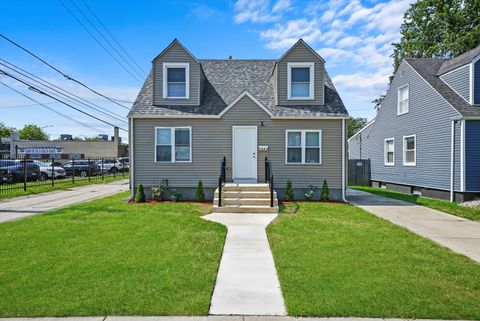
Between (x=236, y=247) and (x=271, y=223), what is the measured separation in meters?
2.41

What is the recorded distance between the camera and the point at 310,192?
1248 cm

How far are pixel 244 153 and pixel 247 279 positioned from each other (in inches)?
333

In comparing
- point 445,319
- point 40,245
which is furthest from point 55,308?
point 445,319

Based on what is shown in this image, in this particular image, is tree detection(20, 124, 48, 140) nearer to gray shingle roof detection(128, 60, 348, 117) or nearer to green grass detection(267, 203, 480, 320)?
gray shingle roof detection(128, 60, 348, 117)

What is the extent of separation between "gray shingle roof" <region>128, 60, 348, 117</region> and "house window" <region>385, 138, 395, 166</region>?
6333 millimetres

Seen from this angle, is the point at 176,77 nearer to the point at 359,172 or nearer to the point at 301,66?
the point at 301,66

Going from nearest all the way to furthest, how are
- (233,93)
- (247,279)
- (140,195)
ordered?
(247,279) < (140,195) < (233,93)

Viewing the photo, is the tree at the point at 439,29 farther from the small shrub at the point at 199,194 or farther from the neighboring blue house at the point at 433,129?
the small shrub at the point at 199,194

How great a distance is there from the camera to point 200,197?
12266 mm

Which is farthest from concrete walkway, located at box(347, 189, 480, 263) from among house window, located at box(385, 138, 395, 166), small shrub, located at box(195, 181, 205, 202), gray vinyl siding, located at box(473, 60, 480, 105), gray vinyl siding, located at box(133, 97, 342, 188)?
small shrub, located at box(195, 181, 205, 202)

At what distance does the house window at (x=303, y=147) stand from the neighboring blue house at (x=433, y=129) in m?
5.36

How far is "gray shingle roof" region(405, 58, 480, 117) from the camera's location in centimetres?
1227

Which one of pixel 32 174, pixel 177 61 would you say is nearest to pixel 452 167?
pixel 177 61

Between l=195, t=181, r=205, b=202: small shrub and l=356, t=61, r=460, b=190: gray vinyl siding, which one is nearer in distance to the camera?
l=195, t=181, r=205, b=202: small shrub
